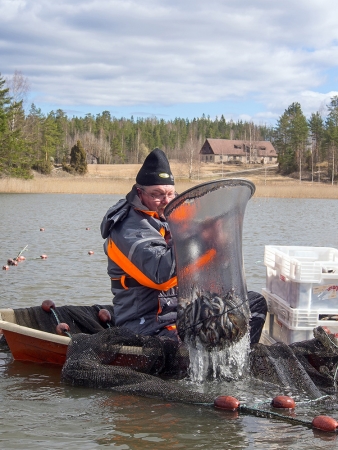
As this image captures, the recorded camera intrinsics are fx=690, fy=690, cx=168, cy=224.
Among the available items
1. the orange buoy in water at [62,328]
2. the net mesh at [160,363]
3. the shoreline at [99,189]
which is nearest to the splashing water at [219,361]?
the net mesh at [160,363]

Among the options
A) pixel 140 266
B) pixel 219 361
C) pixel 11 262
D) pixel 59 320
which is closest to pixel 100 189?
pixel 11 262

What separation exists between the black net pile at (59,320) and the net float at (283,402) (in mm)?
2388

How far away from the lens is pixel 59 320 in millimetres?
7074

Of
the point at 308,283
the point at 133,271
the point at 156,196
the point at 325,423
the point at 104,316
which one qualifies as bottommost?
the point at 325,423

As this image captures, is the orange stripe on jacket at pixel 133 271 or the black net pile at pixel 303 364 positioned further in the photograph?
the black net pile at pixel 303 364

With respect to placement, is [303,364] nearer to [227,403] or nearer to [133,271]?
[227,403]

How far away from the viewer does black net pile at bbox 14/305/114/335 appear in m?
7.07

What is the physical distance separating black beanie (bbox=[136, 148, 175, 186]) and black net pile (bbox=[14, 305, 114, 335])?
1.95 meters

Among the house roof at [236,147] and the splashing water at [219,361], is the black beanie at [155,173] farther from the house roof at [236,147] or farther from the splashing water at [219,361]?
the house roof at [236,147]

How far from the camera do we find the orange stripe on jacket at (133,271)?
18.1ft

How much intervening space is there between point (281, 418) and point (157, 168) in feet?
7.27

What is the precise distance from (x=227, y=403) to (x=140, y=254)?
51.4 inches

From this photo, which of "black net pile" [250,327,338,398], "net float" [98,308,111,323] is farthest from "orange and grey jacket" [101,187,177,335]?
"net float" [98,308,111,323]

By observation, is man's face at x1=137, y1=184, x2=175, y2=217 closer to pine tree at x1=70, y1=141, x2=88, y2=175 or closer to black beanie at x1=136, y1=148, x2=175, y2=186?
black beanie at x1=136, y1=148, x2=175, y2=186
